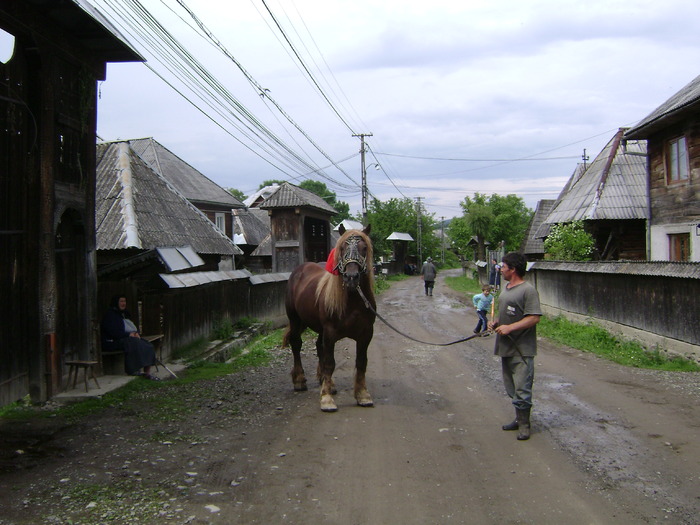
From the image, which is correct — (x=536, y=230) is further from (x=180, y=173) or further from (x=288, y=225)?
(x=180, y=173)

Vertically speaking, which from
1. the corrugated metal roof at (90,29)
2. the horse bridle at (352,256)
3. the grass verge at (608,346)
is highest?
the corrugated metal roof at (90,29)

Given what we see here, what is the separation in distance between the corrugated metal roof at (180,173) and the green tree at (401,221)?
2506 cm

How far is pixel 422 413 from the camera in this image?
6.60 meters

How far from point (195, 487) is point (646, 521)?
3.21 metres

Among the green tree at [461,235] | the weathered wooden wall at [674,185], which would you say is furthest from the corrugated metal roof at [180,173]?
the green tree at [461,235]

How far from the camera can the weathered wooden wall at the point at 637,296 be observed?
9.48 metres

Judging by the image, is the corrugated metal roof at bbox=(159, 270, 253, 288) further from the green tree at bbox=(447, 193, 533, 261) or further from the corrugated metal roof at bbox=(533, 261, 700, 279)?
the green tree at bbox=(447, 193, 533, 261)

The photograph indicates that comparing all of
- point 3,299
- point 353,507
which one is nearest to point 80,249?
point 3,299

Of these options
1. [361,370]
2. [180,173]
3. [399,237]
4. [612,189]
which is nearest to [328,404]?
[361,370]

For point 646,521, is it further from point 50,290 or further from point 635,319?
point 635,319

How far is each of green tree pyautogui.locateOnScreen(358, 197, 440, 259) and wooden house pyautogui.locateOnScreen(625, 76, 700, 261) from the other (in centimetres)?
3607

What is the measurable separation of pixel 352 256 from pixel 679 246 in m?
12.8

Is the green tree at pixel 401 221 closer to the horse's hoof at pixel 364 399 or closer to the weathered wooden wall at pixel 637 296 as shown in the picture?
the weathered wooden wall at pixel 637 296

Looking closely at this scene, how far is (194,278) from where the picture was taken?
11344mm
